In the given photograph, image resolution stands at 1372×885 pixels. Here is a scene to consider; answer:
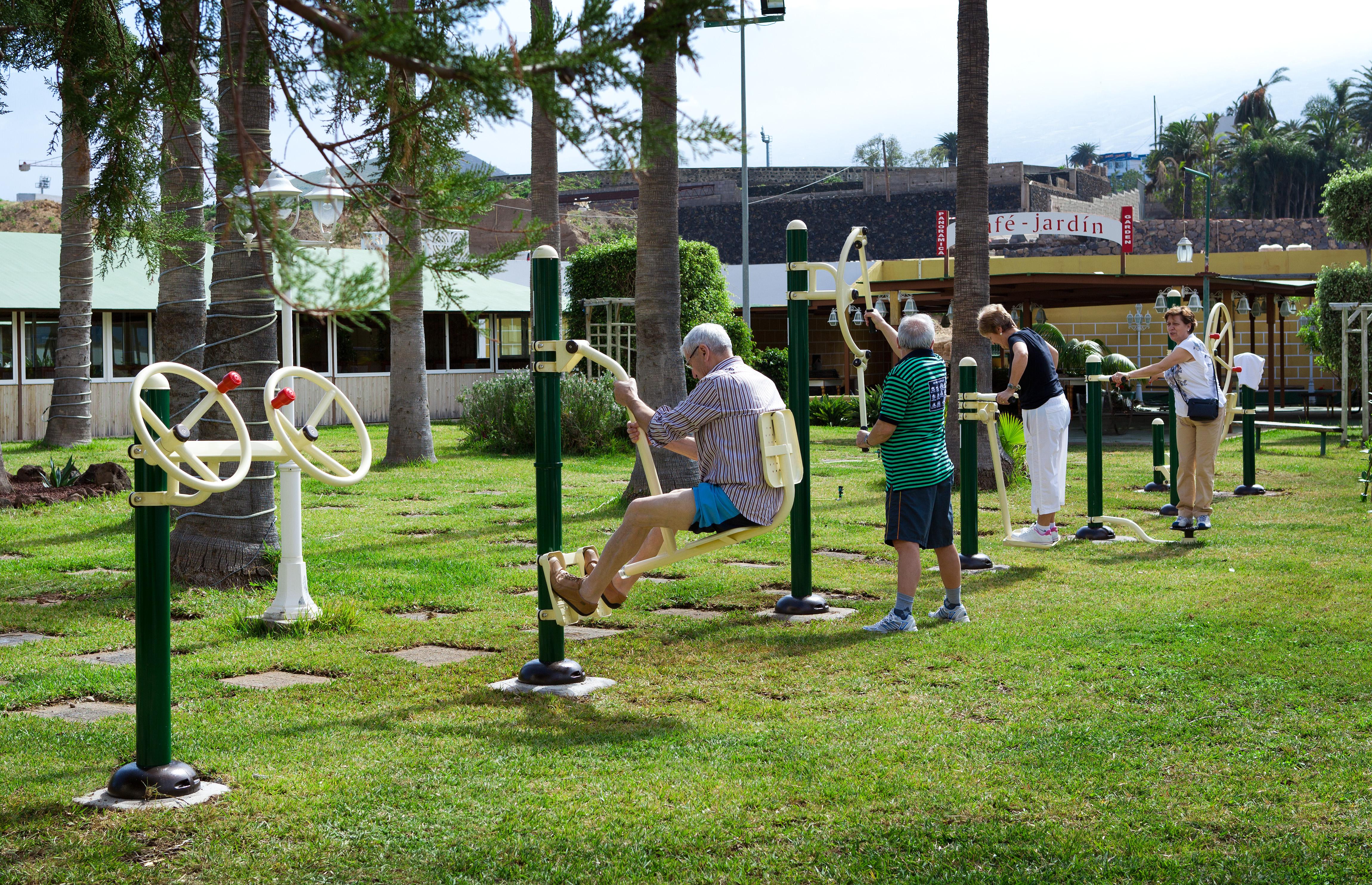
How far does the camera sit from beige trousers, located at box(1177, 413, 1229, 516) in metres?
10.2

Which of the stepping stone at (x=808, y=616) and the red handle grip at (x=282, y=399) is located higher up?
the red handle grip at (x=282, y=399)

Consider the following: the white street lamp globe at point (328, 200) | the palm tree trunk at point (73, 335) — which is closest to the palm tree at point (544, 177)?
the palm tree trunk at point (73, 335)

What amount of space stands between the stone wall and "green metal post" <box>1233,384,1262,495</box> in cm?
3402

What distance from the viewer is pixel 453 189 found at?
397 cm

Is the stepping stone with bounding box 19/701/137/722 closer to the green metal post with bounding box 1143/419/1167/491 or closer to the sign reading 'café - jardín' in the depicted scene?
the green metal post with bounding box 1143/419/1167/491

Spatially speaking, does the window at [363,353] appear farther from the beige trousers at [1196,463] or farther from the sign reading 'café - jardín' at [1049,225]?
the beige trousers at [1196,463]

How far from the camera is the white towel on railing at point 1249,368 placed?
45.9ft

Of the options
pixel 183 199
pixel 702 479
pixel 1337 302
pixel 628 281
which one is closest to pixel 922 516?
pixel 702 479

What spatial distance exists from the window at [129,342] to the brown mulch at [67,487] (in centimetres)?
940

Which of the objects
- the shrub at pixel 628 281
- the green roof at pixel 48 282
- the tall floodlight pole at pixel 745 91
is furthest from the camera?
the shrub at pixel 628 281

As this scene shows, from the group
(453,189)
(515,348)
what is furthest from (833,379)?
(453,189)

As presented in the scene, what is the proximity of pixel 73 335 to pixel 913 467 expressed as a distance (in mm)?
15030

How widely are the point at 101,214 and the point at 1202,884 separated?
15.1 ft

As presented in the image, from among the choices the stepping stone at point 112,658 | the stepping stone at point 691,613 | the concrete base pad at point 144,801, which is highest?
the stepping stone at point 691,613
